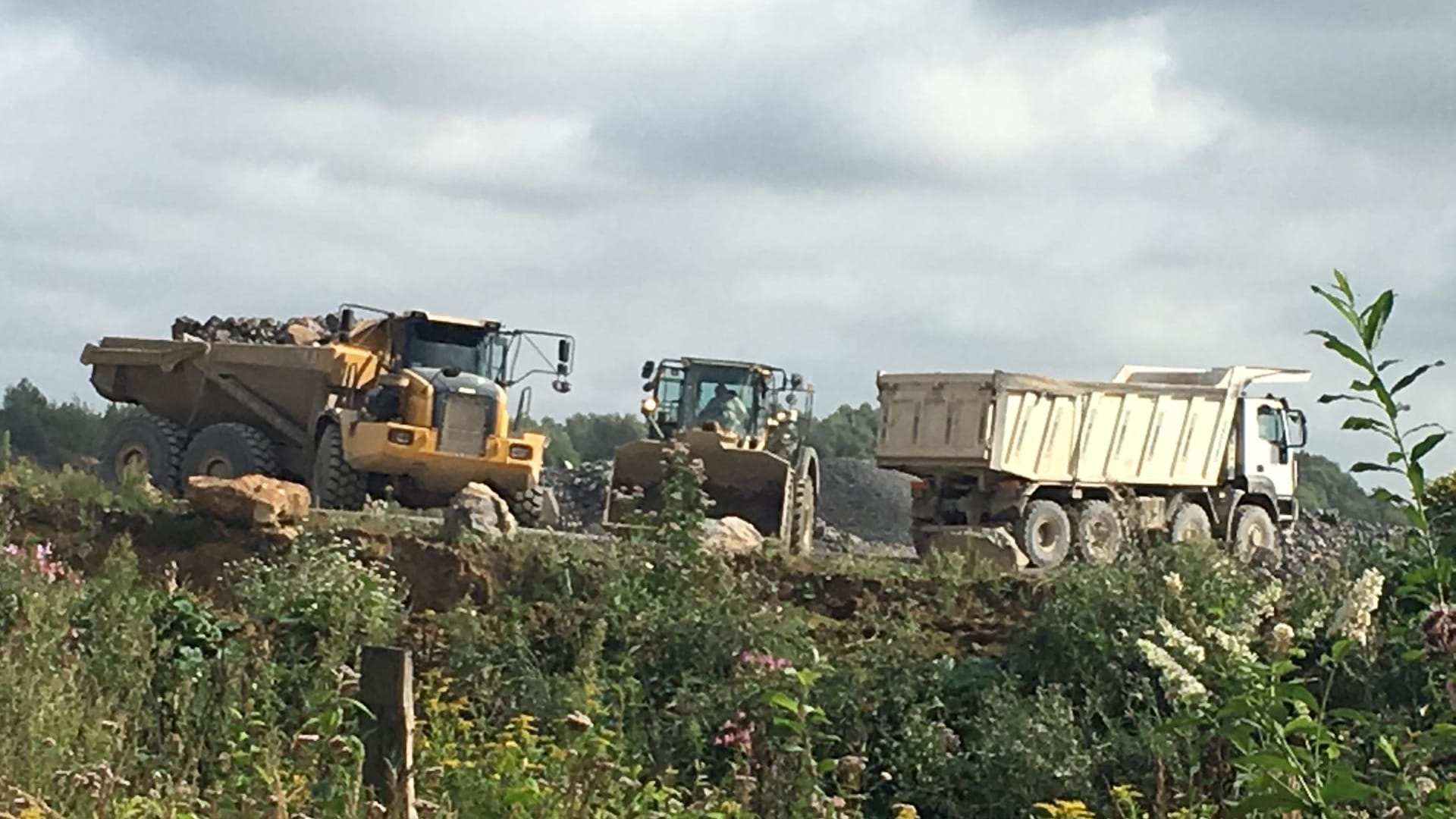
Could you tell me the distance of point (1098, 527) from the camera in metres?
25.6

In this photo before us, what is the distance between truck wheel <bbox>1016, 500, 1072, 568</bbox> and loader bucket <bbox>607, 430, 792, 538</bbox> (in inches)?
151

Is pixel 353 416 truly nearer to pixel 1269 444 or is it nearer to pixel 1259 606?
pixel 1269 444

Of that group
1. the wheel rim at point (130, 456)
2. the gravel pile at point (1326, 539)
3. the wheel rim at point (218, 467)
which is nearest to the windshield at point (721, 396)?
the wheel rim at point (218, 467)

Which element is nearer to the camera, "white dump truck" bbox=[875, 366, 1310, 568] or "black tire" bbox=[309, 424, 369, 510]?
"black tire" bbox=[309, 424, 369, 510]

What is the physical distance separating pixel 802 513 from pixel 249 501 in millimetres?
9168

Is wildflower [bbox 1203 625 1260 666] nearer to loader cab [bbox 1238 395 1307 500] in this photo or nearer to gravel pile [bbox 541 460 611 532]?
loader cab [bbox 1238 395 1307 500]

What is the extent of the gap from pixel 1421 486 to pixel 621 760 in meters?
4.94

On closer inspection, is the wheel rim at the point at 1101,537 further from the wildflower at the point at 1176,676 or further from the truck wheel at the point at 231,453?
the wildflower at the point at 1176,676

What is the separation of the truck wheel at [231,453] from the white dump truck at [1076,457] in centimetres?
729

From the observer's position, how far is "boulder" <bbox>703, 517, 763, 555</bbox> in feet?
48.9

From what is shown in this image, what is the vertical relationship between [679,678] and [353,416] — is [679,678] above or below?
below

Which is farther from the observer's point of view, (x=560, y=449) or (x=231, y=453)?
(x=560, y=449)

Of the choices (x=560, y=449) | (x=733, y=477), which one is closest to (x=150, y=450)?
(x=733, y=477)

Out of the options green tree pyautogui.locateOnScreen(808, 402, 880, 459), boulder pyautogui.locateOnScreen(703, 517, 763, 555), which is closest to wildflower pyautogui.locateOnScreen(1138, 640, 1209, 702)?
boulder pyautogui.locateOnScreen(703, 517, 763, 555)
